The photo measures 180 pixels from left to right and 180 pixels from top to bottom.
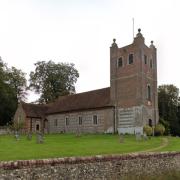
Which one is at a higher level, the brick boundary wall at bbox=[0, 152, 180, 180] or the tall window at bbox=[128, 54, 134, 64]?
Result: the tall window at bbox=[128, 54, 134, 64]

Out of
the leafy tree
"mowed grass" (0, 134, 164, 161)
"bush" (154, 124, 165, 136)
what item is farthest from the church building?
the leafy tree

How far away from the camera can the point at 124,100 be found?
4666cm

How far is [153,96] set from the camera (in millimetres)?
48188

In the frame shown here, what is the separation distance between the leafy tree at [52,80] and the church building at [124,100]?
708 inches

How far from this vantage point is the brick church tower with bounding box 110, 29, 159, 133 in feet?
148

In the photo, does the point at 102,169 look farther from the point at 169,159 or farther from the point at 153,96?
the point at 153,96

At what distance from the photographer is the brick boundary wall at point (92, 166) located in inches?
534

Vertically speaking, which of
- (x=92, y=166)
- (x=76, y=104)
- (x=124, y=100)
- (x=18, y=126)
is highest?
(x=124, y=100)

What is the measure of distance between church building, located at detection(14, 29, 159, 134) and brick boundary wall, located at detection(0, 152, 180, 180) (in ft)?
78.1

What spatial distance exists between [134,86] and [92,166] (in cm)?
3055

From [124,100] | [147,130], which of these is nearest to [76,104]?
[124,100]

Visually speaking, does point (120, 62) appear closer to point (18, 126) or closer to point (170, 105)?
point (18, 126)

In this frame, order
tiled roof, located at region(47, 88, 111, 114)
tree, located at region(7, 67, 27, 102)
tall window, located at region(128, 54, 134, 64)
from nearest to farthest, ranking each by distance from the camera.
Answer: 1. tall window, located at region(128, 54, 134, 64)
2. tiled roof, located at region(47, 88, 111, 114)
3. tree, located at region(7, 67, 27, 102)

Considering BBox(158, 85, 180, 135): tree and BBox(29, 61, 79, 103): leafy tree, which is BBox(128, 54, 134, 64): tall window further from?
BBox(29, 61, 79, 103): leafy tree
